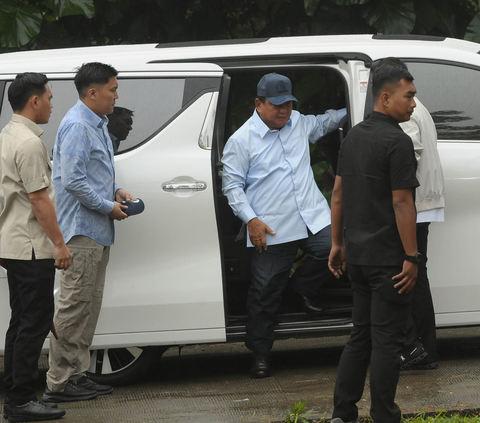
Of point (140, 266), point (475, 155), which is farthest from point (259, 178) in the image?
point (475, 155)

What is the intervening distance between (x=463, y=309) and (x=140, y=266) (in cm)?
193

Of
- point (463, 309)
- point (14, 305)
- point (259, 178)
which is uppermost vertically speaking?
point (259, 178)

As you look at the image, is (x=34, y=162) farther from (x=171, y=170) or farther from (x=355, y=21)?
(x=355, y=21)

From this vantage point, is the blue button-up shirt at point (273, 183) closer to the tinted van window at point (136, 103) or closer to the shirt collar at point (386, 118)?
the tinted van window at point (136, 103)

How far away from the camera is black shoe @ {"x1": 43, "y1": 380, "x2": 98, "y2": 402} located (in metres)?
4.51

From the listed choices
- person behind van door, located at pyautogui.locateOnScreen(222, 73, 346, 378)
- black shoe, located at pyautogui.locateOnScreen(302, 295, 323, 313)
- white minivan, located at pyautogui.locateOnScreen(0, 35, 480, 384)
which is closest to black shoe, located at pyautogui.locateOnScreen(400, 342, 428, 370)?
white minivan, located at pyautogui.locateOnScreen(0, 35, 480, 384)

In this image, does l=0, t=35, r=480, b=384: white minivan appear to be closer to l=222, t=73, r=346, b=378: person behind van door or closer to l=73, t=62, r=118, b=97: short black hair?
l=222, t=73, r=346, b=378: person behind van door

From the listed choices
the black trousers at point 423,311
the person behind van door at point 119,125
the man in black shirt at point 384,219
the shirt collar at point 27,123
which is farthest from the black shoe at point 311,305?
the shirt collar at point 27,123

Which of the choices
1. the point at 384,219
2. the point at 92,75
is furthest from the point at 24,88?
the point at 384,219

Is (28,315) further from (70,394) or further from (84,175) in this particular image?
(84,175)

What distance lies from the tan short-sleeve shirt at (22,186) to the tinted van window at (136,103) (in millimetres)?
556

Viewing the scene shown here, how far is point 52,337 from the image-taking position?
4512mm

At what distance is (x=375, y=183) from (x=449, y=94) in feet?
5.16

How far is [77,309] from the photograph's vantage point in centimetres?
439
